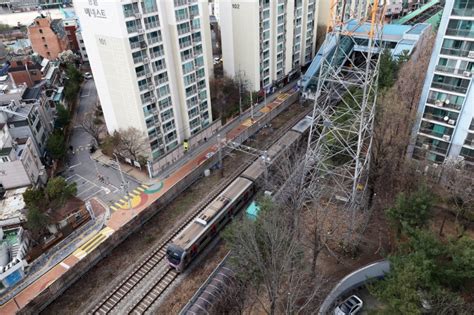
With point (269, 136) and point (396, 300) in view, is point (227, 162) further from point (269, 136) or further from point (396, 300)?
point (396, 300)

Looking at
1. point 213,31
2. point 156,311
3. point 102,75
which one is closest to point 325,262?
point 156,311

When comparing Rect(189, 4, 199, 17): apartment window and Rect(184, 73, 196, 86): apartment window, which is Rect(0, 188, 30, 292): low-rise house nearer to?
Rect(184, 73, 196, 86): apartment window

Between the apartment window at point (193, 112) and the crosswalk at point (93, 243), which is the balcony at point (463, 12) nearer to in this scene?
the apartment window at point (193, 112)

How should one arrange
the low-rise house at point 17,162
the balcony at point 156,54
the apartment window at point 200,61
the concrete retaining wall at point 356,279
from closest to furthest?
the concrete retaining wall at point 356,279 → the low-rise house at point 17,162 → the balcony at point 156,54 → the apartment window at point 200,61

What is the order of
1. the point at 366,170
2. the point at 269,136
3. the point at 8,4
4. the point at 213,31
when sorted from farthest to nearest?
the point at 8,4, the point at 213,31, the point at 269,136, the point at 366,170

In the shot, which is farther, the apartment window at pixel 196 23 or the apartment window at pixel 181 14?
the apartment window at pixel 196 23

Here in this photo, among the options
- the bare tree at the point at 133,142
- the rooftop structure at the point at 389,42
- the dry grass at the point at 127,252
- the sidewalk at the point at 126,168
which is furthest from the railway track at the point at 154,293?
the rooftop structure at the point at 389,42

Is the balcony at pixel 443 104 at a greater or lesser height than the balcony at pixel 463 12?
lesser

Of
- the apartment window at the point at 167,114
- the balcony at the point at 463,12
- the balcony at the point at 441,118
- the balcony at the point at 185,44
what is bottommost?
the apartment window at the point at 167,114
